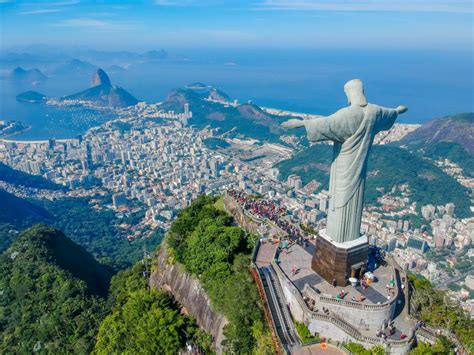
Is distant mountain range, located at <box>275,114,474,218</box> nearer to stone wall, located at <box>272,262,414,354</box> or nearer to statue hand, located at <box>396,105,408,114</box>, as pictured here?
statue hand, located at <box>396,105,408,114</box>

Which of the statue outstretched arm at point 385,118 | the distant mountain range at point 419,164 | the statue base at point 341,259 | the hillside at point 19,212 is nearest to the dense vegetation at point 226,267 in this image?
the statue base at point 341,259

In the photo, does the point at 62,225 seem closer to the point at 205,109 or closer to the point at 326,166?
the point at 326,166

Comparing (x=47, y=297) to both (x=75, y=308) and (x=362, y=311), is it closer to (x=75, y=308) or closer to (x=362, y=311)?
(x=75, y=308)

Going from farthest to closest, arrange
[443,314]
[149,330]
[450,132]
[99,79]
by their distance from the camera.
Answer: [99,79], [450,132], [149,330], [443,314]

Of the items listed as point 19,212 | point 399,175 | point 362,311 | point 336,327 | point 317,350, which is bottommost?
point 19,212

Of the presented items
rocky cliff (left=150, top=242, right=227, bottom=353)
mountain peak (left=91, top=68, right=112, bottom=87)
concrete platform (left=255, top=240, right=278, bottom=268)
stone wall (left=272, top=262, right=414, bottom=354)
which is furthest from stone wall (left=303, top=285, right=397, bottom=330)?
mountain peak (left=91, top=68, right=112, bottom=87)

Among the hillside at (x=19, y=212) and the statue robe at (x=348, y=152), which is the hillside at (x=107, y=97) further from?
the statue robe at (x=348, y=152)

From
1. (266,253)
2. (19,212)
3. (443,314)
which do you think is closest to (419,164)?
(266,253)
